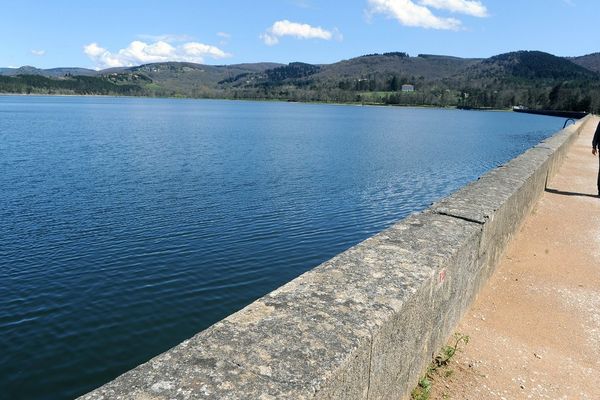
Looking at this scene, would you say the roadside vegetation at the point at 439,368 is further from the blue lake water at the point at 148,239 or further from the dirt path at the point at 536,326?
the blue lake water at the point at 148,239

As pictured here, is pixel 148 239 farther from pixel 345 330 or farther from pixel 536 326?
pixel 345 330

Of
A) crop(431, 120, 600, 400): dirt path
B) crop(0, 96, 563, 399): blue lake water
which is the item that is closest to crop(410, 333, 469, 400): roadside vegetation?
crop(431, 120, 600, 400): dirt path

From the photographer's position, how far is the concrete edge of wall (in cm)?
210

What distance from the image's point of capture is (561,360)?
431 centimetres

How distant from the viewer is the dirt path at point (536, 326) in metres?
3.88

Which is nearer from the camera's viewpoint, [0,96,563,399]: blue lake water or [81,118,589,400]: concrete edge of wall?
[81,118,589,400]: concrete edge of wall

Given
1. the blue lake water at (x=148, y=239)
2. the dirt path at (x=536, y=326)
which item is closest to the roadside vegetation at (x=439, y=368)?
the dirt path at (x=536, y=326)

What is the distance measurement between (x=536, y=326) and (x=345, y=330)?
348 cm

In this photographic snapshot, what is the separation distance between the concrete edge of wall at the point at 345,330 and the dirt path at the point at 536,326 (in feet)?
1.13

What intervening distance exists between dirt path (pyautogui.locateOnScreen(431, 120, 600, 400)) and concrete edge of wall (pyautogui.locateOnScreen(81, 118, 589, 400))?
35cm

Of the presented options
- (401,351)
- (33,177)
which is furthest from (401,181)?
(401,351)

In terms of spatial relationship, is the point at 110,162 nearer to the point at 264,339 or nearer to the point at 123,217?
the point at 123,217

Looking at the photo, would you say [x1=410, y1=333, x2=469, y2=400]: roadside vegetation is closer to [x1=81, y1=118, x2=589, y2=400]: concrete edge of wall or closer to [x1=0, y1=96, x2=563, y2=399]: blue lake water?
[x1=81, y1=118, x2=589, y2=400]: concrete edge of wall

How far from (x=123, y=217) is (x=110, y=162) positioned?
1406 centimetres
